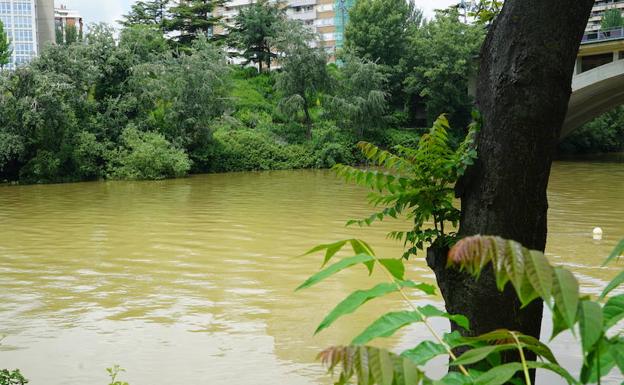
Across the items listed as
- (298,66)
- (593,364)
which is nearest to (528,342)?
(593,364)

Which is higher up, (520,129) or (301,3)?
(301,3)

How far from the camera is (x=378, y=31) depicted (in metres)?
40.2

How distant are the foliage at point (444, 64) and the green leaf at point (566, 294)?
36.0 meters

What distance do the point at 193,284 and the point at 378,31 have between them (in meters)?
34.0

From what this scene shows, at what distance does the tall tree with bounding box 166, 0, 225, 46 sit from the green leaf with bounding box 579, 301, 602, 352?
42.5 metres

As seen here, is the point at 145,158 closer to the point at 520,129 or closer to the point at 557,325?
the point at 520,129

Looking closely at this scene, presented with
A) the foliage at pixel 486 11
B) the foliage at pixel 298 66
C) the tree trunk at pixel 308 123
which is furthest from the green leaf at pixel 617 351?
the tree trunk at pixel 308 123

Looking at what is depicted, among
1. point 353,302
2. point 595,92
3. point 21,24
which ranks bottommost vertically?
point 353,302

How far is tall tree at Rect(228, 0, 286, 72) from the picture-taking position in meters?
40.5

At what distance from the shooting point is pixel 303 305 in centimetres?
714

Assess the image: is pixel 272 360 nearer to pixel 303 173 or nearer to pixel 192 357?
pixel 192 357

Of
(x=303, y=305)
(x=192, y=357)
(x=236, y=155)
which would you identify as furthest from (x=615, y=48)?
(x=192, y=357)

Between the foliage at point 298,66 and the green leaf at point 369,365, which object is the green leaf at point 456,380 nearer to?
the green leaf at point 369,365

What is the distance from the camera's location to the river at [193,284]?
17.8 feet
